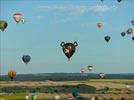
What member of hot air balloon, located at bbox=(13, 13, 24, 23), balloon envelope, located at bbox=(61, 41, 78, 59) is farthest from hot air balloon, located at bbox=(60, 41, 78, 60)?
hot air balloon, located at bbox=(13, 13, 24, 23)

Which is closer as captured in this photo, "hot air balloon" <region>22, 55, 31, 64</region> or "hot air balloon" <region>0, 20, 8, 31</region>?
"hot air balloon" <region>0, 20, 8, 31</region>

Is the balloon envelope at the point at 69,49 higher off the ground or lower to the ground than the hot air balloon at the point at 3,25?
lower

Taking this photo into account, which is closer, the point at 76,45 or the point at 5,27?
the point at 76,45

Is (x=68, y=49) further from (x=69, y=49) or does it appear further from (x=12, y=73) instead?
(x=12, y=73)

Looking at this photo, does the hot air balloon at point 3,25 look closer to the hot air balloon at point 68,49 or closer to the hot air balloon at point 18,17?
the hot air balloon at point 18,17

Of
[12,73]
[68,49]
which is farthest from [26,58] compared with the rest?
[68,49]

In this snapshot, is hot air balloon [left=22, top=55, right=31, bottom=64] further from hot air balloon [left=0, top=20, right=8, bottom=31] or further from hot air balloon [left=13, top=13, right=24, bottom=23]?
hot air balloon [left=13, top=13, right=24, bottom=23]

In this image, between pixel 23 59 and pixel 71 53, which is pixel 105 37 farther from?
pixel 71 53

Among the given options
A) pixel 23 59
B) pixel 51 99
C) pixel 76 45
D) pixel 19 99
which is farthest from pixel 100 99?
pixel 76 45

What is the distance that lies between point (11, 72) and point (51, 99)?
13.1m

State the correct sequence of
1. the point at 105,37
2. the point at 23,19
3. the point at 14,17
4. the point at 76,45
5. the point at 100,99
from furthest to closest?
1. the point at 100,99
2. the point at 105,37
3. the point at 23,19
4. the point at 14,17
5. the point at 76,45

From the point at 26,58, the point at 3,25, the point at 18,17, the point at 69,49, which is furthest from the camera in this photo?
the point at 26,58

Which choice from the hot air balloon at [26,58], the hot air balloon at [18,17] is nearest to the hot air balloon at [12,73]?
the hot air balloon at [26,58]

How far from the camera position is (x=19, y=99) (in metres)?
82.0
